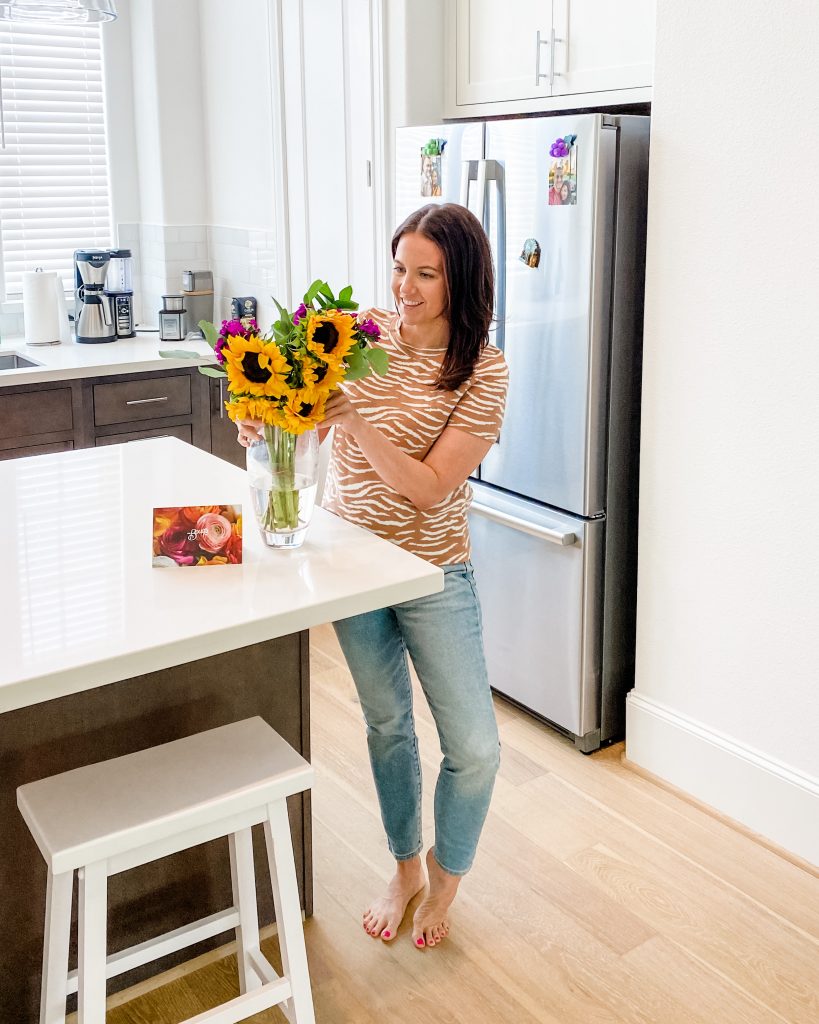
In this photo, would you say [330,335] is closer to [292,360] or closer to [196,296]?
[292,360]

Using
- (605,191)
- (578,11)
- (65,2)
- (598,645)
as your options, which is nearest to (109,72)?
(65,2)

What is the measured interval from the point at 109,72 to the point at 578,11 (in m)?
2.16

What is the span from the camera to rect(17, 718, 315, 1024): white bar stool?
1488 mm

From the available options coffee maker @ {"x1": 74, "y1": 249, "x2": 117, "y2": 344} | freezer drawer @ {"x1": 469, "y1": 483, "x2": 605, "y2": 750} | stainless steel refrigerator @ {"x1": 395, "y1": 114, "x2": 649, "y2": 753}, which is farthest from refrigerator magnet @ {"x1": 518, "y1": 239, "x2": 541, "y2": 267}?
coffee maker @ {"x1": 74, "y1": 249, "x2": 117, "y2": 344}

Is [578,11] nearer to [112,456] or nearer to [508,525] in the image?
[508,525]

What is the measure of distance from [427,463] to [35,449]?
213 centimetres

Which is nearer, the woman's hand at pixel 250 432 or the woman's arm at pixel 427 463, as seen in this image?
the woman's hand at pixel 250 432

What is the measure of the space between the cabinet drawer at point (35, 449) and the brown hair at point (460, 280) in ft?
6.61

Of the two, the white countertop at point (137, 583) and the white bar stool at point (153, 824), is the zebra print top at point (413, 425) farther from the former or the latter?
the white bar stool at point (153, 824)

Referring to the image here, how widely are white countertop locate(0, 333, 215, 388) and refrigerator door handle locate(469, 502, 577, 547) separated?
1029 millimetres

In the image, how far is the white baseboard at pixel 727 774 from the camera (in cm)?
243

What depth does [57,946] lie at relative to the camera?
157 cm

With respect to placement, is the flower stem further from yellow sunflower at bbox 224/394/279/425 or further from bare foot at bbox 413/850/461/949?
bare foot at bbox 413/850/461/949

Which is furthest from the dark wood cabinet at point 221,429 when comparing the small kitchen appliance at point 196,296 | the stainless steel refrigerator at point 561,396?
the stainless steel refrigerator at point 561,396
